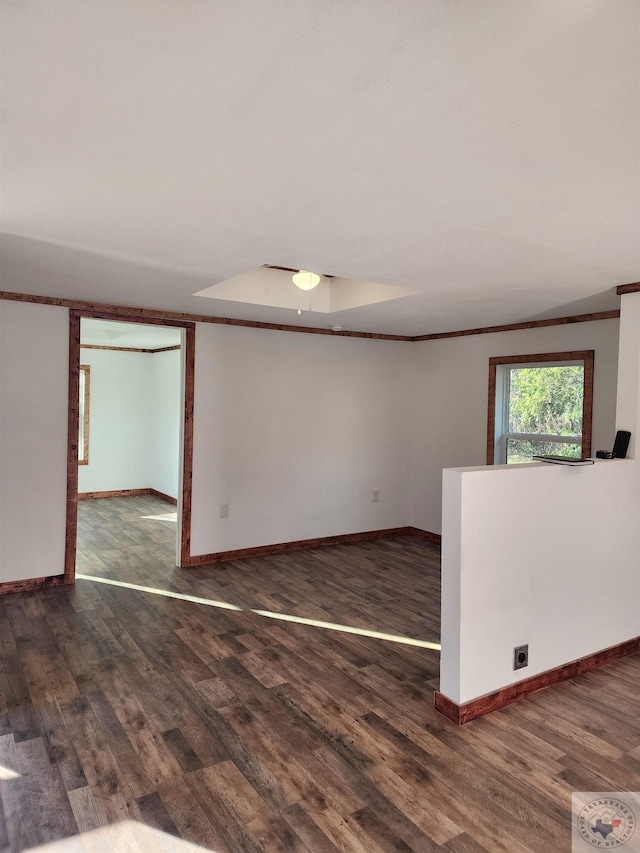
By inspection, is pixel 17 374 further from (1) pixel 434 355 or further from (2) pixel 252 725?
(1) pixel 434 355

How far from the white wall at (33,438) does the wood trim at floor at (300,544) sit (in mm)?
1255

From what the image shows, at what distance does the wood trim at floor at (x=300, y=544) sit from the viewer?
5.30 meters

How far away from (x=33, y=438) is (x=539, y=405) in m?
4.48

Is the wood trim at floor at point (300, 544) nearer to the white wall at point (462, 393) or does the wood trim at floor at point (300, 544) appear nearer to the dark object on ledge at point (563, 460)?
the white wall at point (462, 393)

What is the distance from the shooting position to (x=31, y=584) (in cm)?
447

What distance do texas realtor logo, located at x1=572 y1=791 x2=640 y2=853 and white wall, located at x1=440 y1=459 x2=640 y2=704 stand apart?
2.19ft

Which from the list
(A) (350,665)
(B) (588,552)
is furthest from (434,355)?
(A) (350,665)

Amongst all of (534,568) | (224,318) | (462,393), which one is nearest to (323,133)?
(534,568)

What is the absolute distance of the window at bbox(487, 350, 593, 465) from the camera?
4.91 metres

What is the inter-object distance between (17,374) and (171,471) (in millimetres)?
3970

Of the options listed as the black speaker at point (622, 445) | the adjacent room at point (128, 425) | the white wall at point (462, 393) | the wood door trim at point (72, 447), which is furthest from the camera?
the adjacent room at point (128, 425)

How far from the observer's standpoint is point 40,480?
450 cm

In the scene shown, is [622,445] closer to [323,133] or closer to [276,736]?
[276,736]

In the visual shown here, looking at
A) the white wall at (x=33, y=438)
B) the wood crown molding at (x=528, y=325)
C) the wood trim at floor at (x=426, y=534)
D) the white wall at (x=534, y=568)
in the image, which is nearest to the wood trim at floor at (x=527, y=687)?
the white wall at (x=534, y=568)
